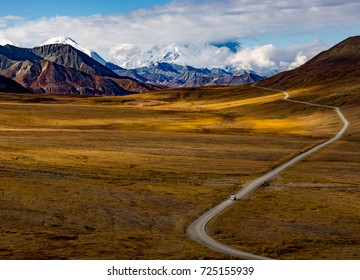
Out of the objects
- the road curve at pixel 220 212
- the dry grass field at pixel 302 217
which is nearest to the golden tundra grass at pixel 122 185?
the dry grass field at pixel 302 217

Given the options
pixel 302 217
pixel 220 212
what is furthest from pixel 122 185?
pixel 302 217

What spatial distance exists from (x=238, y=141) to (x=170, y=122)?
61.6m

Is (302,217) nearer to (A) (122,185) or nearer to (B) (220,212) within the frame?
(B) (220,212)

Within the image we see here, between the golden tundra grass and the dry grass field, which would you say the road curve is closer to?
the dry grass field

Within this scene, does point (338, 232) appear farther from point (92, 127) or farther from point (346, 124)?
point (92, 127)

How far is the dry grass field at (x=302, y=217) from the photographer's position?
55.1 m

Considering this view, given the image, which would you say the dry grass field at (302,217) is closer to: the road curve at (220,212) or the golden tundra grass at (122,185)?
the golden tundra grass at (122,185)

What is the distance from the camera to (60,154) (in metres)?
115

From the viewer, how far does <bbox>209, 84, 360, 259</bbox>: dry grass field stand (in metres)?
55.1

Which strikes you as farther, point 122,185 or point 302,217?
point 122,185

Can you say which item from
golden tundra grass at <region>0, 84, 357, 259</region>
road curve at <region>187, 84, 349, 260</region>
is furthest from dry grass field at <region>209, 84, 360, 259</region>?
road curve at <region>187, 84, 349, 260</region>

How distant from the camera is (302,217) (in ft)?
228
